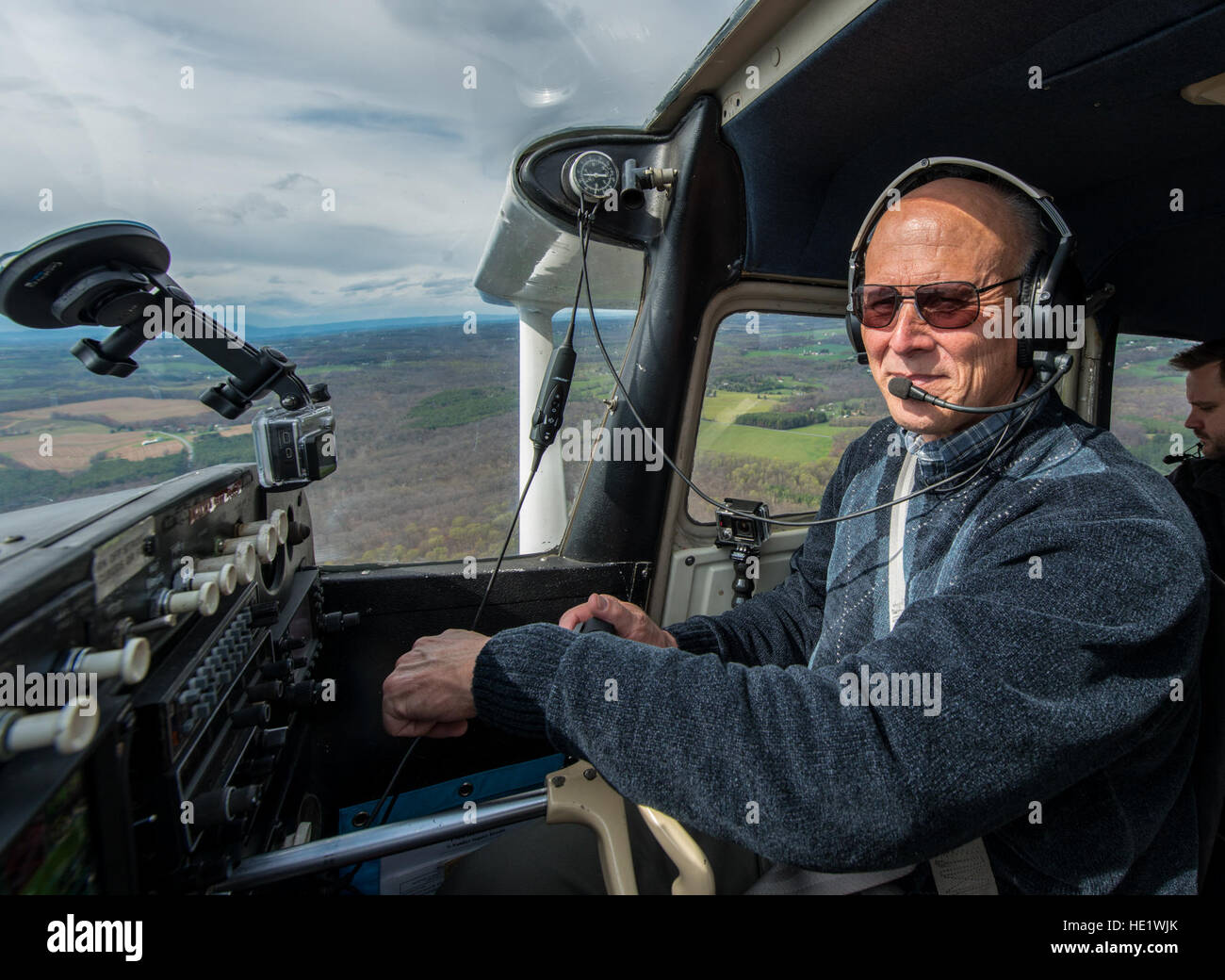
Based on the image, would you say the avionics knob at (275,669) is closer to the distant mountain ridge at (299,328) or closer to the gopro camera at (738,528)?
the distant mountain ridge at (299,328)

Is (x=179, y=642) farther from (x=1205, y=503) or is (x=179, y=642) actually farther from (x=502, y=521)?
(x=1205, y=503)

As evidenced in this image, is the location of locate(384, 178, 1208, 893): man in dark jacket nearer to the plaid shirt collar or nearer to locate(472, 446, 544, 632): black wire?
the plaid shirt collar

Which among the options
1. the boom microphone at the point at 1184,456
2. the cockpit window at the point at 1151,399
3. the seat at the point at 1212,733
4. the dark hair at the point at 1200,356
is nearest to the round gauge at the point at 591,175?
the seat at the point at 1212,733

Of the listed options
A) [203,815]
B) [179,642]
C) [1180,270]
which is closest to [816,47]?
[179,642]

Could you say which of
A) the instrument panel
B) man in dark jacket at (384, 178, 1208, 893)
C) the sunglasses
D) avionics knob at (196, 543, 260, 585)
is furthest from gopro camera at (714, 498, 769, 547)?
avionics knob at (196, 543, 260, 585)

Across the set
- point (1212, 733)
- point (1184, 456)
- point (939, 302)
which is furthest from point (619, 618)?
point (1184, 456)

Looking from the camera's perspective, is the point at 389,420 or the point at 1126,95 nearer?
the point at 1126,95

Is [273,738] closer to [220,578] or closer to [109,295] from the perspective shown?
[220,578]
